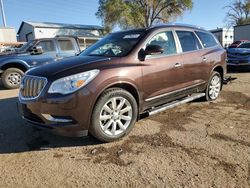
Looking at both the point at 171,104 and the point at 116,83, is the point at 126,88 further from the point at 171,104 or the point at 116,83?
the point at 171,104

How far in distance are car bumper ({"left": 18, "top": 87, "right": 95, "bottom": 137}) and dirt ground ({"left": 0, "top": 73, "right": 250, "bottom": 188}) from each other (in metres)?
0.37

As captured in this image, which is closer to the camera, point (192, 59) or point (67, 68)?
point (67, 68)

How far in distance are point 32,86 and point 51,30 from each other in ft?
111

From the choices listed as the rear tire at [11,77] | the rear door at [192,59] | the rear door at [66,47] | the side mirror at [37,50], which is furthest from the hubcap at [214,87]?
the rear tire at [11,77]

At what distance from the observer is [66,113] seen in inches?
137

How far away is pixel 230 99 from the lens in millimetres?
6395

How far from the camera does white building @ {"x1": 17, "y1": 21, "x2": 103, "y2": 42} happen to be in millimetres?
34531

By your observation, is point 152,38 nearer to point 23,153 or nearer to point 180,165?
point 180,165

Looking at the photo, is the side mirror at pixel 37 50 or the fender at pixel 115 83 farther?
the side mirror at pixel 37 50

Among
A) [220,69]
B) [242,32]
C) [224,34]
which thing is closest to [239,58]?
[220,69]

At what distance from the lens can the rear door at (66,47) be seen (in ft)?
32.5

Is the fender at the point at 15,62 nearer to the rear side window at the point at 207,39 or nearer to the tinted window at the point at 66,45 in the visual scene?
the tinted window at the point at 66,45

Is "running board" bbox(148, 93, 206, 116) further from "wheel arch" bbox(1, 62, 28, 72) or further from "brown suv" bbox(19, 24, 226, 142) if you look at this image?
"wheel arch" bbox(1, 62, 28, 72)

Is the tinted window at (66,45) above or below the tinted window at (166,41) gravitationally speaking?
above
